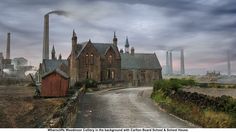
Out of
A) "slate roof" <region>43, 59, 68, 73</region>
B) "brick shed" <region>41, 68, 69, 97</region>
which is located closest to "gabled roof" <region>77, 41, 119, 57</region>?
"slate roof" <region>43, 59, 68, 73</region>

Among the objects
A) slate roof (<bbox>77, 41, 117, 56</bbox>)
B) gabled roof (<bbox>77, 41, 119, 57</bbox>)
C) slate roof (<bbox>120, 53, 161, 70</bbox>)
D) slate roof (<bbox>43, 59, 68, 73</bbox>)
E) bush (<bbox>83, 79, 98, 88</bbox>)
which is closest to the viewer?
bush (<bbox>83, 79, 98, 88</bbox>)

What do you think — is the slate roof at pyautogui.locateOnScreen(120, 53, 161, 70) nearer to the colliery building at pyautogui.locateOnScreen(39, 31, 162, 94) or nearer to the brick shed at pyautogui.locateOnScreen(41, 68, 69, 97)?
the colliery building at pyautogui.locateOnScreen(39, 31, 162, 94)

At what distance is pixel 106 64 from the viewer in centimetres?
5734

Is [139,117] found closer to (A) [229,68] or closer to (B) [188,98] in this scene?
(B) [188,98]

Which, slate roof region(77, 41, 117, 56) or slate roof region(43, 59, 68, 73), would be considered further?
slate roof region(43, 59, 68, 73)

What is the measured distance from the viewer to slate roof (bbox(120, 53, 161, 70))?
69.0 meters

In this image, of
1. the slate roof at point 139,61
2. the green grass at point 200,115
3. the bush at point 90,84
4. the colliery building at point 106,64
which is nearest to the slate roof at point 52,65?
the colliery building at point 106,64

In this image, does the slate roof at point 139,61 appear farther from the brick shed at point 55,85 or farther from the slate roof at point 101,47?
the brick shed at point 55,85

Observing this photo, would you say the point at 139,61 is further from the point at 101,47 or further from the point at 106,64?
the point at 106,64

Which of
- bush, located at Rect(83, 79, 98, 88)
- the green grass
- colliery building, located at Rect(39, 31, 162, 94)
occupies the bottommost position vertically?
the green grass

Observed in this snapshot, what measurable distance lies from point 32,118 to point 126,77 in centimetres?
4713

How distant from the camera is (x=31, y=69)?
10394cm

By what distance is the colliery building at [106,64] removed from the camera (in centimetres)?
5297

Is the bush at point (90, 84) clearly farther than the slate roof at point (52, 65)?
No
